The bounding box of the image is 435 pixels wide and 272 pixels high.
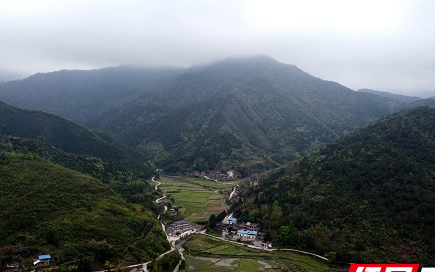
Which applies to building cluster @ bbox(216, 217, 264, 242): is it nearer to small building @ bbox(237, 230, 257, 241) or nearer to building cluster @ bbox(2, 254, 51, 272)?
small building @ bbox(237, 230, 257, 241)

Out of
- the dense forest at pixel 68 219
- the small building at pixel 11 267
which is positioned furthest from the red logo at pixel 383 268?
the small building at pixel 11 267

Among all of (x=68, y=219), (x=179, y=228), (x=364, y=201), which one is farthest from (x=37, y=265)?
(x=364, y=201)

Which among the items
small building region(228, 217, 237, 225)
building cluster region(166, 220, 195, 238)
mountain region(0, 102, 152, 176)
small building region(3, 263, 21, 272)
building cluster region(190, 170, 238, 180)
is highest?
mountain region(0, 102, 152, 176)

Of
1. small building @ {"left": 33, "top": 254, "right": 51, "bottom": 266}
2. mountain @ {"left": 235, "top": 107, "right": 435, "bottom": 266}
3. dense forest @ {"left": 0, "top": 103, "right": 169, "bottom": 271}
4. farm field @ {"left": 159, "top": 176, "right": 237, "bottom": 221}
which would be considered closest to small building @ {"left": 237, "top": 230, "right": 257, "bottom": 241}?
mountain @ {"left": 235, "top": 107, "right": 435, "bottom": 266}

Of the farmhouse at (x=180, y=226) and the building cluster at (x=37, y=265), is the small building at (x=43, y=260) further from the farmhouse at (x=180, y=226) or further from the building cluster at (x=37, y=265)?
the farmhouse at (x=180, y=226)

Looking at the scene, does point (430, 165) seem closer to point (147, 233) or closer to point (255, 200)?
point (255, 200)

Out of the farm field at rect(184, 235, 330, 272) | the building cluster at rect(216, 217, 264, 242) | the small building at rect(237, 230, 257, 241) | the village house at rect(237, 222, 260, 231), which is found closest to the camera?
the farm field at rect(184, 235, 330, 272)
